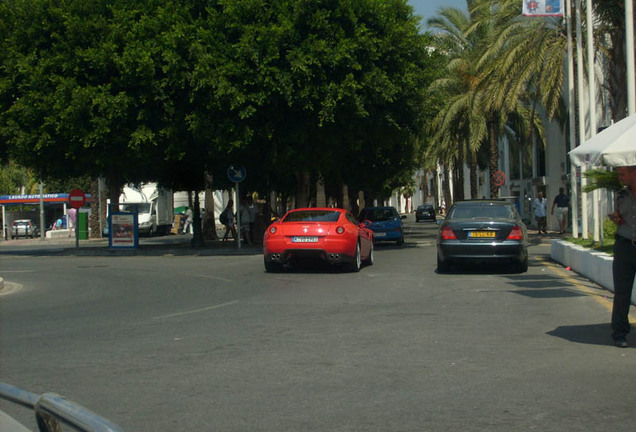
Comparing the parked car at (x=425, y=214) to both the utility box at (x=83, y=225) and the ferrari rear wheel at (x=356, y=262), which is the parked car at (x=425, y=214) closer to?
the utility box at (x=83, y=225)

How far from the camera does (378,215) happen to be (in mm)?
30891

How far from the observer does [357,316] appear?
10383 mm

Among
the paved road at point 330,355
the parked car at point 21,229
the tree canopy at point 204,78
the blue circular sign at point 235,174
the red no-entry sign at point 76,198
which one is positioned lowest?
the paved road at point 330,355

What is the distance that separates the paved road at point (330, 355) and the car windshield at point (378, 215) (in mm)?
15819

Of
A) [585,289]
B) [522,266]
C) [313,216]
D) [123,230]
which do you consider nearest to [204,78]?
[123,230]

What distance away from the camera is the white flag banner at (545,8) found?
20.4m

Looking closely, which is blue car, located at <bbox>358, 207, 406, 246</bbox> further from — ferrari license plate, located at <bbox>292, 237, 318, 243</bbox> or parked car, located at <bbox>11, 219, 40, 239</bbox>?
parked car, located at <bbox>11, 219, 40, 239</bbox>

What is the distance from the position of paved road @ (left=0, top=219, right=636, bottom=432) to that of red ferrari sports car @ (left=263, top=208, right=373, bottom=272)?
2.21 meters

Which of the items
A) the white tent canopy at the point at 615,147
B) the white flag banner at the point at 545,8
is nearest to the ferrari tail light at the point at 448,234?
the white tent canopy at the point at 615,147

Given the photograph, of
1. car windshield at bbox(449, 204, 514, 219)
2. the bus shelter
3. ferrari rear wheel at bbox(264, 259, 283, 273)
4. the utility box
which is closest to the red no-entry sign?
the utility box

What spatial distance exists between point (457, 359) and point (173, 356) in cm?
273

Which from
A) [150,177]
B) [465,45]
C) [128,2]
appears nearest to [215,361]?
[128,2]

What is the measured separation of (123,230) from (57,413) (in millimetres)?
27198

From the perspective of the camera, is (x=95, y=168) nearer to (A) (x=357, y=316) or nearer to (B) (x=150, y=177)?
(B) (x=150, y=177)
